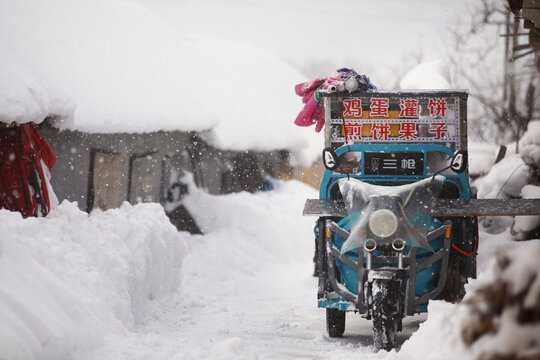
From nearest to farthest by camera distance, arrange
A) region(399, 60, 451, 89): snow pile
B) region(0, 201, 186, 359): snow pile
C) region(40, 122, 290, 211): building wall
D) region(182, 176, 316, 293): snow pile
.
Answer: region(0, 201, 186, 359): snow pile
region(40, 122, 290, 211): building wall
region(182, 176, 316, 293): snow pile
region(399, 60, 451, 89): snow pile

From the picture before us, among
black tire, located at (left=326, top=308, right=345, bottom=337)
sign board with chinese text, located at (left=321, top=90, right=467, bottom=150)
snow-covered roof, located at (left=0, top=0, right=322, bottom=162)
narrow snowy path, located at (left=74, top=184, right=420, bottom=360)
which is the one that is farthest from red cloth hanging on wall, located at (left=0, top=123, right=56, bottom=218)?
black tire, located at (left=326, top=308, right=345, bottom=337)

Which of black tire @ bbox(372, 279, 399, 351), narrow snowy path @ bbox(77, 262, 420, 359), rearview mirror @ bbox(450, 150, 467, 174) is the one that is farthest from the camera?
rearview mirror @ bbox(450, 150, 467, 174)

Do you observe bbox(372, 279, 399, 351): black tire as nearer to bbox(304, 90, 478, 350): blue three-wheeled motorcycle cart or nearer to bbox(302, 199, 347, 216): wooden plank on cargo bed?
bbox(304, 90, 478, 350): blue three-wheeled motorcycle cart

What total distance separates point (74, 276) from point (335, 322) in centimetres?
300

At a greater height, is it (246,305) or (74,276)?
(74,276)

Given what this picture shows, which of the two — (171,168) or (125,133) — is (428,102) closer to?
(125,133)

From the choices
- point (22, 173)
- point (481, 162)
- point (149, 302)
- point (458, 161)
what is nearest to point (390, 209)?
point (458, 161)

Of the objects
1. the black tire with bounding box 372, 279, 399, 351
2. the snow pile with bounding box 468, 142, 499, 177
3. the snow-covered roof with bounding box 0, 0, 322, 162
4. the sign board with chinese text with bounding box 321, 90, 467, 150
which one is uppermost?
the snow-covered roof with bounding box 0, 0, 322, 162

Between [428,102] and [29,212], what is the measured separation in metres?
6.15

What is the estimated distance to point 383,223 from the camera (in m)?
7.09

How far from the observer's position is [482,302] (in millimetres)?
3184

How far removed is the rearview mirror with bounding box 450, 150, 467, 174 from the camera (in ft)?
24.8

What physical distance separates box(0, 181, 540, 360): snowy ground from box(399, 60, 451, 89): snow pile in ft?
19.4

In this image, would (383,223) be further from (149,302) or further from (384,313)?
(149,302)
